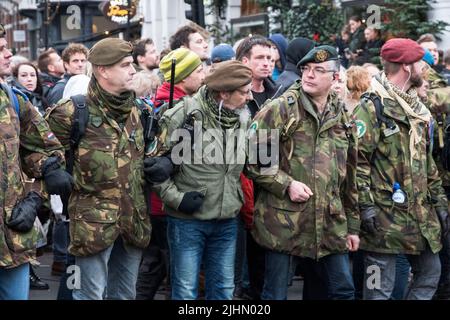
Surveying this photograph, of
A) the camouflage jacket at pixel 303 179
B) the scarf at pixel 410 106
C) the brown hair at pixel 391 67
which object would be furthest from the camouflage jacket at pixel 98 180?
the brown hair at pixel 391 67

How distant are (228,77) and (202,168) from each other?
61 cm

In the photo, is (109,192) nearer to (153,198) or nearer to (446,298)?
Answer: (153,198)

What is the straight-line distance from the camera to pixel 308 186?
→ 279 inches

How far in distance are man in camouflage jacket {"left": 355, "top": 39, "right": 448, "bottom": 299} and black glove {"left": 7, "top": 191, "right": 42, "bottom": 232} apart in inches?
93.4

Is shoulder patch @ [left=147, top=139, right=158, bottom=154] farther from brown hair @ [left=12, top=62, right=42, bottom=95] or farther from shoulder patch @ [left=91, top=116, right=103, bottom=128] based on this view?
brown hair @ [left=12, top=62, right=42, bottom=95]

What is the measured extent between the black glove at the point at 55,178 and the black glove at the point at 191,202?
1.00 metres

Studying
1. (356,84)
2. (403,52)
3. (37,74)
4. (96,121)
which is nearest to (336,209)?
(403,52)

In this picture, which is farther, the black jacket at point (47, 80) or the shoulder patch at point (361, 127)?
the black jacket at point (47, 80)

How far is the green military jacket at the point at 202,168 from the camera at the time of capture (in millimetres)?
7035

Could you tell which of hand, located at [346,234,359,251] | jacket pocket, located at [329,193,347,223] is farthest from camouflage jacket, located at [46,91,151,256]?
hand, located at [346,234,359,251]

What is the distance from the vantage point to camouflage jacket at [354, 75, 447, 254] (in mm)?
7469

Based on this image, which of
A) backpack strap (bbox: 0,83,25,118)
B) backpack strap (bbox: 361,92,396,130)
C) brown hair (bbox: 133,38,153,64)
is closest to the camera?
backpack strap (bbox: 0,83,25,118)

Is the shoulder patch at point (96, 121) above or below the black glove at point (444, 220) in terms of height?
above

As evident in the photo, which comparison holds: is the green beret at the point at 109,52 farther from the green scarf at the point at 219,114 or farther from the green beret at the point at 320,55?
the green beret at the point at 320,55
